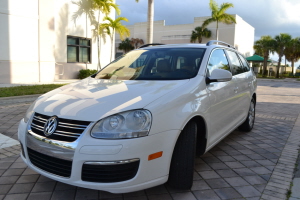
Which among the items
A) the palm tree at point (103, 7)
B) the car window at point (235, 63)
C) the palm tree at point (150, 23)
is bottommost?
the car window at point (235, 63)

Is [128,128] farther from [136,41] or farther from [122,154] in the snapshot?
[136,41]

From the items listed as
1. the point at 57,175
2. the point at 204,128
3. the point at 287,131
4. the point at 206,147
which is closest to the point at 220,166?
the point at 206,147

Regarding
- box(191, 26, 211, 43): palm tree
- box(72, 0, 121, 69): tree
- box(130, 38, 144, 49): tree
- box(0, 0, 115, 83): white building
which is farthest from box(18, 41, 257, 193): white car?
box(130, 38, 144, 49): tree

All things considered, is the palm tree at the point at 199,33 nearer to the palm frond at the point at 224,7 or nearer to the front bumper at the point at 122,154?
the palm frond at the point at 224,7

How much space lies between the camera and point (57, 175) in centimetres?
243

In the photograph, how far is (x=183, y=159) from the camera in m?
2.63

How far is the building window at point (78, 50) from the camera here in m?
16.1

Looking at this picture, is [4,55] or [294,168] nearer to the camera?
[294,168]

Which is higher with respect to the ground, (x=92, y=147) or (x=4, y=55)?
(x=4, y=55)

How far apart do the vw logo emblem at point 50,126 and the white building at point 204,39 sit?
32.8 metres

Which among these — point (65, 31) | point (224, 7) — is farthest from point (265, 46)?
point (65, 31)

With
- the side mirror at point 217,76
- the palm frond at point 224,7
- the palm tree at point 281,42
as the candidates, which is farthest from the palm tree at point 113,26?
the palm tree at point 281,42

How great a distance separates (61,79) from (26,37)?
3563 millimetres

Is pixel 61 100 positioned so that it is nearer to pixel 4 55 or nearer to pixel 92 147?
pixel 92 147
